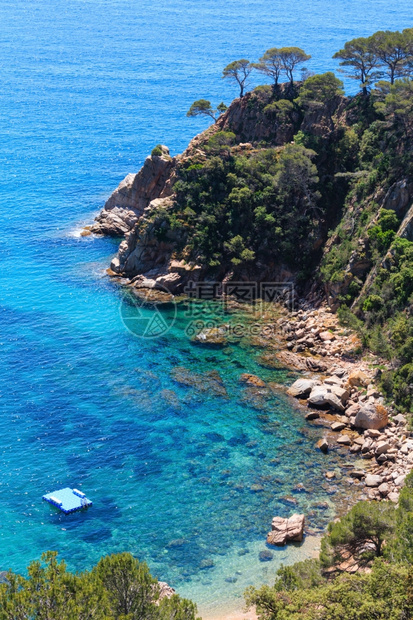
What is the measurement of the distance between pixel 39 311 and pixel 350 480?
1855 inches

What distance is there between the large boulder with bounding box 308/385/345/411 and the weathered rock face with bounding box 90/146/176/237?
139 ft

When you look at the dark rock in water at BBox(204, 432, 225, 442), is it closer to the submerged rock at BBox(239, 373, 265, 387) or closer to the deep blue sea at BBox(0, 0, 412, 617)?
the deep blue sea at BBox(0, 0, 412, 617)

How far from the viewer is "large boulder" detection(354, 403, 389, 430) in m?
64.9

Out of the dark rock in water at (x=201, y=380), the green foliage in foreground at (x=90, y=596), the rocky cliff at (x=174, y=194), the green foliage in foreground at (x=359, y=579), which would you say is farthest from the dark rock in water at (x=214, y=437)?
the rocky cliff at (x=174, y=194)

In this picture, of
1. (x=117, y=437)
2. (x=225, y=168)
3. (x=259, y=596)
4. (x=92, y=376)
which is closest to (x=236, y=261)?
(x=225, y=168)

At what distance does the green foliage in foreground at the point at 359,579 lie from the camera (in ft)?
123

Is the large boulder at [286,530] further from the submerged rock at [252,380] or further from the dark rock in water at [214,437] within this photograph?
the submerged rock at [252,380]

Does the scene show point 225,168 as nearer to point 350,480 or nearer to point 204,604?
point 350,480

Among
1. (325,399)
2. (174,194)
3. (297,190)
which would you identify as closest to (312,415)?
(325,399)

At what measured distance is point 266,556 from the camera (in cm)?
5319

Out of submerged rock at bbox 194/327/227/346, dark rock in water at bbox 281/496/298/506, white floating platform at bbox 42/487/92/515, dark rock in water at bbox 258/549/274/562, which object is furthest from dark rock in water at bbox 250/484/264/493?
submerged rock at bbox 194/327/227/346

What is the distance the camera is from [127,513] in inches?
2292

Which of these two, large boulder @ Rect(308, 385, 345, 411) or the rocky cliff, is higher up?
the rocky cliff

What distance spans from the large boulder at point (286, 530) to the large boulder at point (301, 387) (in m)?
17.7
